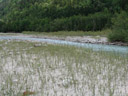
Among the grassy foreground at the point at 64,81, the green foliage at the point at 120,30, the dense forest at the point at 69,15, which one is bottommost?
the grassy foreground at the point at 64,81

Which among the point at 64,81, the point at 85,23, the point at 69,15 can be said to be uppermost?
the point at 69,15

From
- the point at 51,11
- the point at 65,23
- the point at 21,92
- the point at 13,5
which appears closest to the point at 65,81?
the point at 21,92

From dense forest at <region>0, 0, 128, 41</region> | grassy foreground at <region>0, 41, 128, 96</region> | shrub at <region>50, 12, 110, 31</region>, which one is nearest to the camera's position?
grassy foreground at <region>0, 41, 128, 96</region>

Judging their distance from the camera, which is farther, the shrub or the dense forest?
the dense forest

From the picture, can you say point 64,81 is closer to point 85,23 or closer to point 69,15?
point 85,23

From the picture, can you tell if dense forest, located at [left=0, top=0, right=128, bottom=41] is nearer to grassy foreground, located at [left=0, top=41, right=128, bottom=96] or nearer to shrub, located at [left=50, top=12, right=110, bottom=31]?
shrub, located at [left=50, top=12, right=110, bottom=31]

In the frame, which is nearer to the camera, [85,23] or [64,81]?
[64,81]

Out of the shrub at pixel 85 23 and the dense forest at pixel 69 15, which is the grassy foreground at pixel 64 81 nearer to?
the dense forest at pixel 69 15

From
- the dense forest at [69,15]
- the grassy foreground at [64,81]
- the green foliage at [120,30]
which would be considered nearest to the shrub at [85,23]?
the dense forest at [69,15]

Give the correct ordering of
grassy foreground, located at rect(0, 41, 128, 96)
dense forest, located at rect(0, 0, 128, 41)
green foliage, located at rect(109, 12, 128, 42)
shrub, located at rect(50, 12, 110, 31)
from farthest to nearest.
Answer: dense forest, located at rect(0, 0, 128, 41), shrub, located at rect(50, 12, 110, 31), green foliage, located at rect(109, 12, 128, 42), grassy foreground, located at rect(0, 41, 128, 96)

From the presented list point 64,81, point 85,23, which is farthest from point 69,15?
point 64,81

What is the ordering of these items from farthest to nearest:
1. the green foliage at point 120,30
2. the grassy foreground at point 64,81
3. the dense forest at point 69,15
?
the dense forest at point 69,15 < the green foliage at point 120,30 < the grassy foreground at point 64,81

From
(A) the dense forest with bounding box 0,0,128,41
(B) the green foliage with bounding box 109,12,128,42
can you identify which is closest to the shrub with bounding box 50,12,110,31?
(A) the dense forest with bounding box 0,0,128,41

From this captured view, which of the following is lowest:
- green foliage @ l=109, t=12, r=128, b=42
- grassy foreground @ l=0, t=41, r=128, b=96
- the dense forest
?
grassy foreground @ l=0, t=41, r=128, b=96
